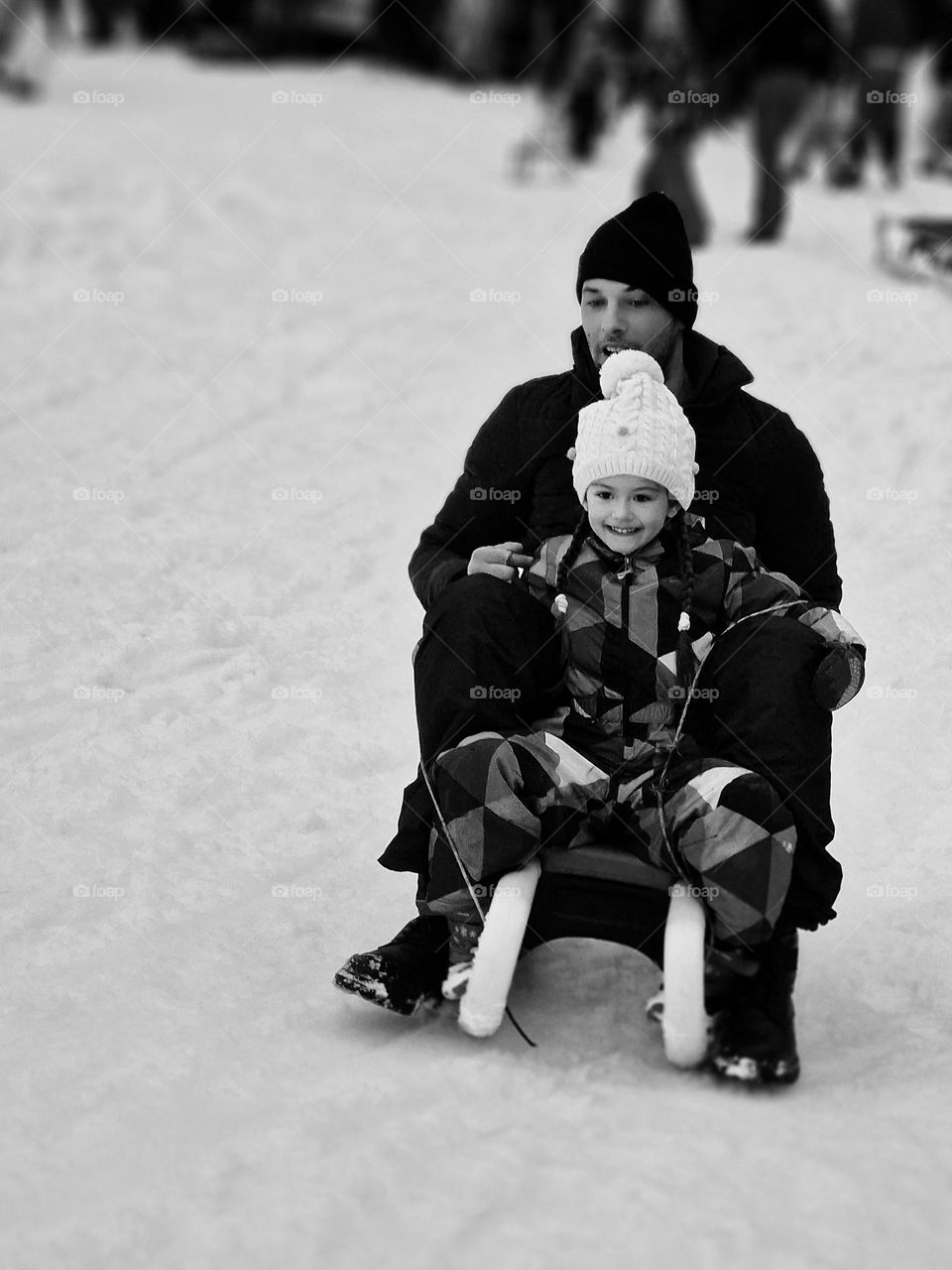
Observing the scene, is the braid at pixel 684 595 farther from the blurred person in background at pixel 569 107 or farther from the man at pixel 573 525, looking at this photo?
the blurred person in background at pixel 569 107

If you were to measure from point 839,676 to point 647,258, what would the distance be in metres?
0.96

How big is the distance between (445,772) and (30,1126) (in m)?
0.81

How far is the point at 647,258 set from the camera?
3.04 m

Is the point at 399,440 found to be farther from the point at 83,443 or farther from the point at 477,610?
the point at 477,610

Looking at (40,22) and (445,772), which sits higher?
(40,22)

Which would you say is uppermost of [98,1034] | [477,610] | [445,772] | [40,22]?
[40,22]

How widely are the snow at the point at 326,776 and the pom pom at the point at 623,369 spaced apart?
3.44 ft

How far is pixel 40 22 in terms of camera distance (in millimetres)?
14984

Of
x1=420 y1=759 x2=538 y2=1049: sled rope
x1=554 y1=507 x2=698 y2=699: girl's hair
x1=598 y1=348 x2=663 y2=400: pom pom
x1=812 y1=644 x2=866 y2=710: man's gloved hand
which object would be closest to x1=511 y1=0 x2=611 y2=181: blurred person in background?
x1=598 y1=348 x2=663 y2=400: pom pom

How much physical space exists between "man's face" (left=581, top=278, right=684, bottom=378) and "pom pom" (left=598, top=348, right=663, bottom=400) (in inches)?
9.4

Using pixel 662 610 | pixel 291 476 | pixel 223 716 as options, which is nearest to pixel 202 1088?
pixel 662 610

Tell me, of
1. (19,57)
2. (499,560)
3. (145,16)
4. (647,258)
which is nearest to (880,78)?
(19,57)

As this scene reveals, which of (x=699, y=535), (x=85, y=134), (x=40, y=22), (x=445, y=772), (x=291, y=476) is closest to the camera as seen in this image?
(x=445, y=772)

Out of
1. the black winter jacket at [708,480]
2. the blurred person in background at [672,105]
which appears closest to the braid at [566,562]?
the black winter jacket at [708,480]
